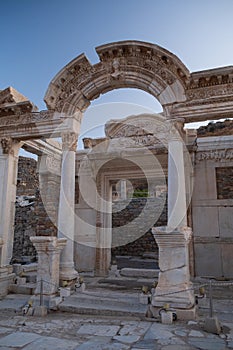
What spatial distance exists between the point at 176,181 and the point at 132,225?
36.7 ft

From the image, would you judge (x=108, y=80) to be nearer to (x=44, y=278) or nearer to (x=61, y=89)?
(x=61, y=89)

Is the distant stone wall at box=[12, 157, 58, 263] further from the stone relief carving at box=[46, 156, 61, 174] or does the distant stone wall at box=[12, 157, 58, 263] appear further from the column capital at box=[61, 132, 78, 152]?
the column capital at box=[61, 132, 78, 152]

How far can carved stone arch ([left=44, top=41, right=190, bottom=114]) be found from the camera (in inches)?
245

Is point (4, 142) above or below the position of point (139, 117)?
below

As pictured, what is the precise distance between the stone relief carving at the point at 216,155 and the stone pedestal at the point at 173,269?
3976 millimetres

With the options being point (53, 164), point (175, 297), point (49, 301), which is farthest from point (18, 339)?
point (53, 164)

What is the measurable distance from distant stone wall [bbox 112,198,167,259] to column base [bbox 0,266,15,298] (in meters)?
9.12

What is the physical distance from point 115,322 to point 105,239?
4.87 m

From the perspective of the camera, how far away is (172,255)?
504 cm

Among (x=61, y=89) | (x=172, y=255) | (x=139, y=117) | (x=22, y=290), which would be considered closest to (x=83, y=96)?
(x=61, y=89)

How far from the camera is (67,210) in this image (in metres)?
6.43

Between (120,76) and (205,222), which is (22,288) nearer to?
(205,222)

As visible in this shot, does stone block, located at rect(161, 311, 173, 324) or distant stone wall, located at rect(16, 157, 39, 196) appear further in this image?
distant stone wall, located at rect(16, 157, 39, 196)

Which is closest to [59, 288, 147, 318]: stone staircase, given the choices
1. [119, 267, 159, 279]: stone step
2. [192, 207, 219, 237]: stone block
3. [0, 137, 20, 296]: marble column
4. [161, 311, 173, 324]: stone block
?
[161, 311, 173, 324]: stone block
